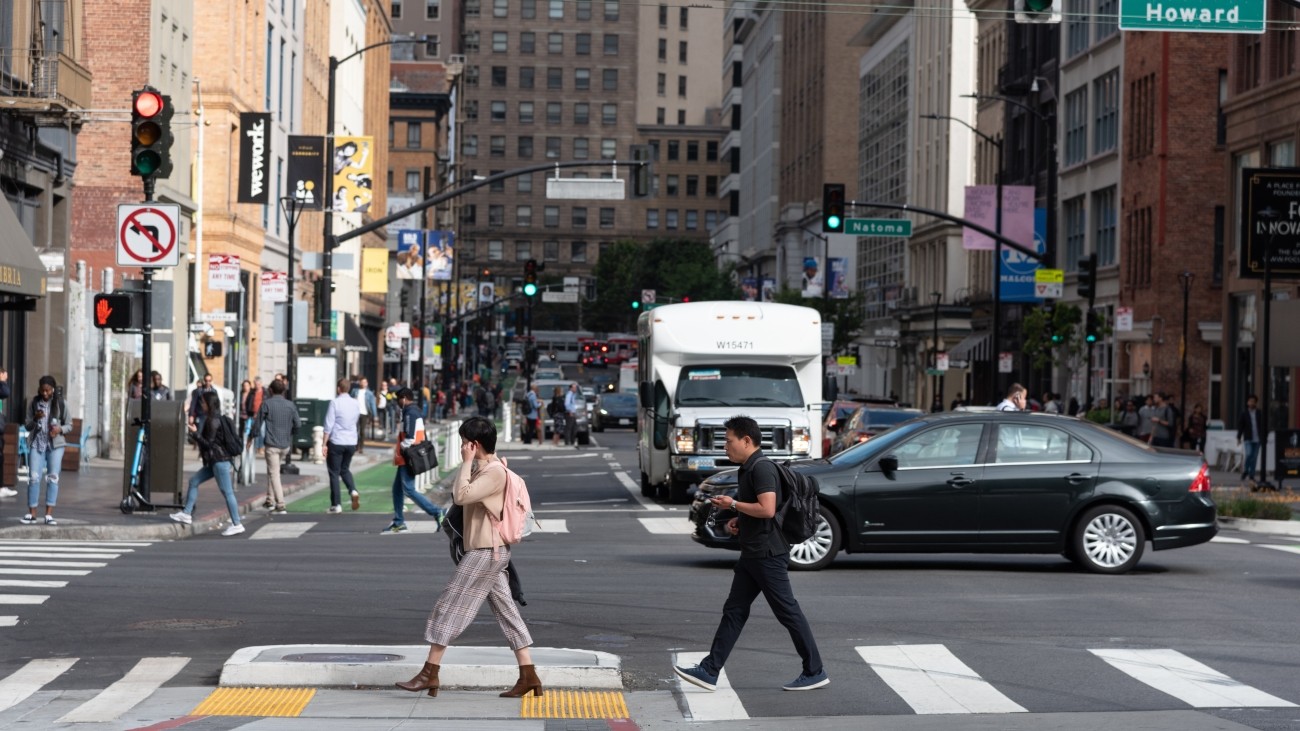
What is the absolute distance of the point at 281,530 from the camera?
24.8m

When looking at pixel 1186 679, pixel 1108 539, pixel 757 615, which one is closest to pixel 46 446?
pixel 757 615

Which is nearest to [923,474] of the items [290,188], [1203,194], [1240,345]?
[290,188]

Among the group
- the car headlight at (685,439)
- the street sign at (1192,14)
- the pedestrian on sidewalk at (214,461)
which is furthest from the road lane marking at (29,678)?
the car headlight at (685,439)

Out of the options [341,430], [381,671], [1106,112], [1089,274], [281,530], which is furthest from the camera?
[1106,112]

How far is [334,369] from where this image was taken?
4497 cm

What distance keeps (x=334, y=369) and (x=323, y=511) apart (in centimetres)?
1660

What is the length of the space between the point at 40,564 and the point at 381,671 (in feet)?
27.0

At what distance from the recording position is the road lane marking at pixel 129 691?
1116 centimetres

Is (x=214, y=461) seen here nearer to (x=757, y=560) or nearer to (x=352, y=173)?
(x=757, y=560)

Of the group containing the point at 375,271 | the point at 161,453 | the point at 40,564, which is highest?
the point at 375,271

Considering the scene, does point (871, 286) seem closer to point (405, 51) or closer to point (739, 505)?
point (405, 51)

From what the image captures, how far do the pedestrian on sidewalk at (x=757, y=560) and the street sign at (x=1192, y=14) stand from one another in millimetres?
13581

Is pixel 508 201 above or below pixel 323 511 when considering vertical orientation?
above

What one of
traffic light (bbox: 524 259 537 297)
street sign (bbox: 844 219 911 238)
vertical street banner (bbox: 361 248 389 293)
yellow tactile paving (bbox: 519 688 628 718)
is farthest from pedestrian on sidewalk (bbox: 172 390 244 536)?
vertical street banner (bbox: 361 248 389 293)
